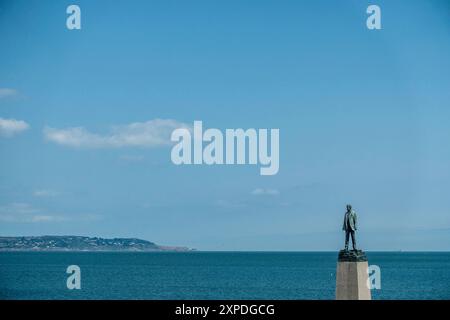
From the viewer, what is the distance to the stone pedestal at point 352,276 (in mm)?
32125

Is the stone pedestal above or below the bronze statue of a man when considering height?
below

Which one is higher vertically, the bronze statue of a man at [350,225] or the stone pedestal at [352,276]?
the bronze statue of a man at [350,225]

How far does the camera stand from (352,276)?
32.3 meters

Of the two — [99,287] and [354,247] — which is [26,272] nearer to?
[99,287]

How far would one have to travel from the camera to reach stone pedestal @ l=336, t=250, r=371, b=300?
32.1 m

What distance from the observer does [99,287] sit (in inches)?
3932
